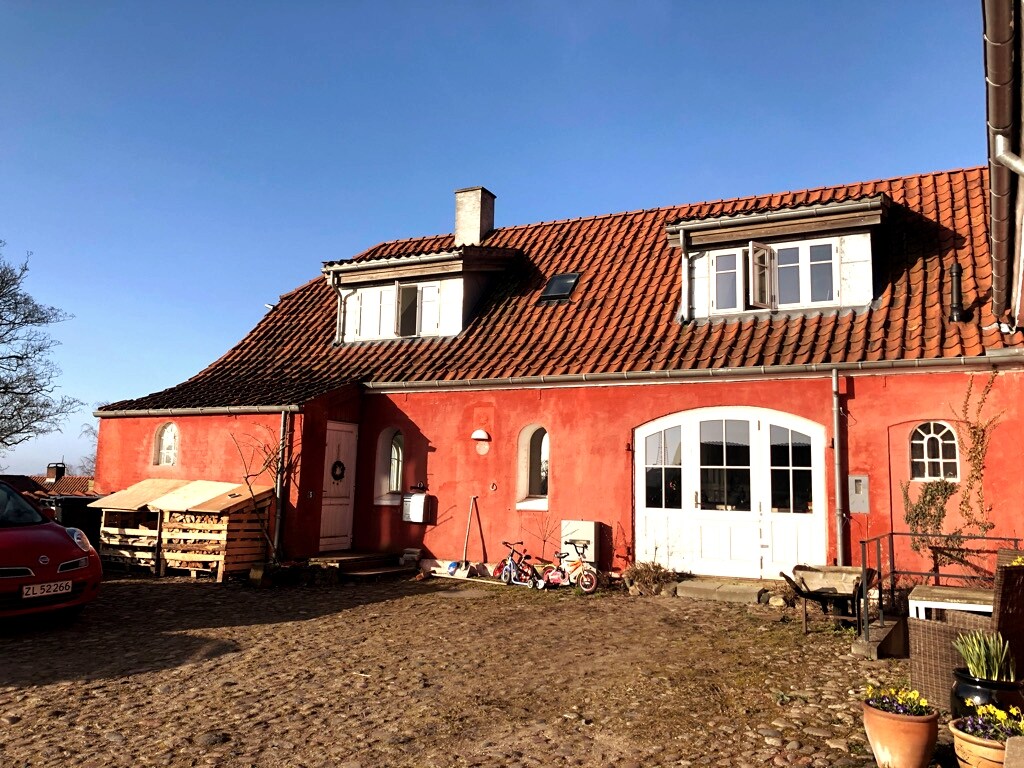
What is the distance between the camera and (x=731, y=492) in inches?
481

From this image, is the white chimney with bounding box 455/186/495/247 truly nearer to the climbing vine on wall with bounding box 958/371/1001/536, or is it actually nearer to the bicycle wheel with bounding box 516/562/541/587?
the bicycle wheel with bounding box 516/562/541/587

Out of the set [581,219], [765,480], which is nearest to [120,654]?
[765,480]

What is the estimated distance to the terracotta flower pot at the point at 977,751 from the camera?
13.8 feet

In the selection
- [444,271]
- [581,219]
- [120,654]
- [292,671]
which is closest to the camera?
[292,671]

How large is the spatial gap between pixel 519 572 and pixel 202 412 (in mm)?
7220

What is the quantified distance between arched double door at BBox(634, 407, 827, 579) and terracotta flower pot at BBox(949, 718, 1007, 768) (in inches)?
283

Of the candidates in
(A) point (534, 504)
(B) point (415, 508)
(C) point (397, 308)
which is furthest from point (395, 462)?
(C) point (397, 308)

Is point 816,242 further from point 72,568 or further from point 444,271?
point 72,568

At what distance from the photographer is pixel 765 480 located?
39.2 ft

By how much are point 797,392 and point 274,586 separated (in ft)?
29.8

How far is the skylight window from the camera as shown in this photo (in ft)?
52.5

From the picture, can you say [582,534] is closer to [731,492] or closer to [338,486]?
[731,492]

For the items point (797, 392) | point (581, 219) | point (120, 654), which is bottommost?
point (120, 654)

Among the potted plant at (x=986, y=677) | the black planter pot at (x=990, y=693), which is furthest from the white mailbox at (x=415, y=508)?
the black planter pot at (x=990, y=693)
